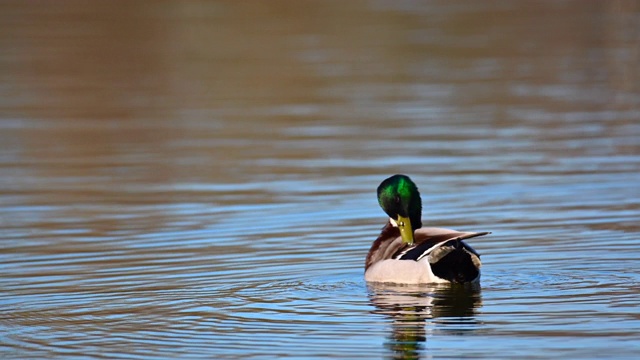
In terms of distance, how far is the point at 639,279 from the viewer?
1113cm

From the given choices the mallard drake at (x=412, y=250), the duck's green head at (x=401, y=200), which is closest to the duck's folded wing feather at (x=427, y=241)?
the mallard drake at (x=412, y=250)

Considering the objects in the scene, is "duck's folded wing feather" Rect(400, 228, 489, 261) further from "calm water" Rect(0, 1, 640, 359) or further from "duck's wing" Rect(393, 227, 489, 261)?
"calm water" Rect(0, 1, 640, 359)

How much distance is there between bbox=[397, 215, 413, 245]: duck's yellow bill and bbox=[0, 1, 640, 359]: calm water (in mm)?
459

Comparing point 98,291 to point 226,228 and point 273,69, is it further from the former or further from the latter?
point 273,69

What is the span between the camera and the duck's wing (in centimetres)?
1112

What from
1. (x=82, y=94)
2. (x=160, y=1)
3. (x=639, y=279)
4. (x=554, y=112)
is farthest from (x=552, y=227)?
(x=160, y=1)

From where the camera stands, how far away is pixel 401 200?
1205cm

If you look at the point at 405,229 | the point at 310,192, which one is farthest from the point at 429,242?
the point at 310,192

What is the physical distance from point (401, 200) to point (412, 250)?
0.66m

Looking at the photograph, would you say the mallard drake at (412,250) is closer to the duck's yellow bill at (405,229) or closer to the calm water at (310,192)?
the duck's yellow bill at (405,229)

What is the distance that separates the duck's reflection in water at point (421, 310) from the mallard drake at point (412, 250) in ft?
0.26

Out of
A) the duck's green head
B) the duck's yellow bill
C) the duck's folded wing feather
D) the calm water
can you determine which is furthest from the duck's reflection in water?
the duck's green head

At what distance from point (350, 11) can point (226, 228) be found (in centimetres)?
3181

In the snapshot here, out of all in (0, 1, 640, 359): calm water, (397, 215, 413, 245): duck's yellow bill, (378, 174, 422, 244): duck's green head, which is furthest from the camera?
(378, 174, 422, 244): duck's green head
